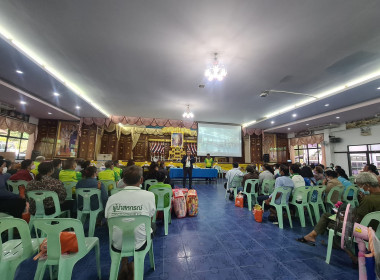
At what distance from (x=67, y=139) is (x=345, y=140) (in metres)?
15.2

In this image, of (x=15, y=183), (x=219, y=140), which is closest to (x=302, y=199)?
(x=15, y=183)

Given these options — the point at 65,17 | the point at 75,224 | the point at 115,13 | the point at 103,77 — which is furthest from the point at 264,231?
the point at 103,77

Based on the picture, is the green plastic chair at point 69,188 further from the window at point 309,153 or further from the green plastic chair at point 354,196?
the window at point 309,153

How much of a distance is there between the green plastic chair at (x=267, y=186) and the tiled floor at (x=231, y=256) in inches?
34.5

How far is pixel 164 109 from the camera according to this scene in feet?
24.6

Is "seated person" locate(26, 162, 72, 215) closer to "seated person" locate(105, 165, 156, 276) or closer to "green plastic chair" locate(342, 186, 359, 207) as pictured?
"seated person" locate(105, 165, 156, 276)

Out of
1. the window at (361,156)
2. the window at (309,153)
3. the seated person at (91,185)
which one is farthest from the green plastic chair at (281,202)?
the window at (309,153)

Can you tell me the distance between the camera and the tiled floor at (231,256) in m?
1.79

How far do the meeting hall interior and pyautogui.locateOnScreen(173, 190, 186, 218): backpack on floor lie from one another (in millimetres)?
34

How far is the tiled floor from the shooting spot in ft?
5.87

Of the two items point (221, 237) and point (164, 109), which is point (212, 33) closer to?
point (221, 237)

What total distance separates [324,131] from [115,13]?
11.3 metres

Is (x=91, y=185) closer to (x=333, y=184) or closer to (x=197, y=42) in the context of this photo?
(x=197, y=42)

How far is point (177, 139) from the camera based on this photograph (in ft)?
37.9
